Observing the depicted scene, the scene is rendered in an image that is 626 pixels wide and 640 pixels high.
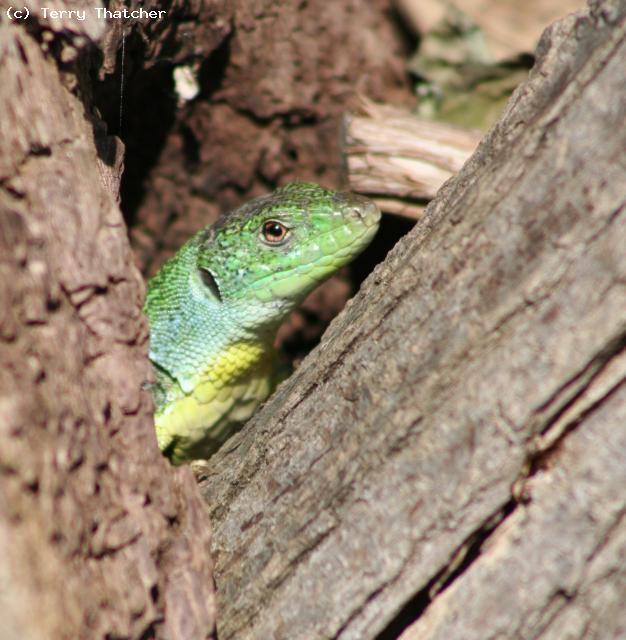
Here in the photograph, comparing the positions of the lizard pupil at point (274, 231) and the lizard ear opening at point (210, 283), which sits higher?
the lizard pupil at point (274, 231)

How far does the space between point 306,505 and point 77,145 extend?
3.69ft

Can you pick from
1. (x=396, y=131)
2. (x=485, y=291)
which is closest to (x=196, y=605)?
(x=485, y=291)

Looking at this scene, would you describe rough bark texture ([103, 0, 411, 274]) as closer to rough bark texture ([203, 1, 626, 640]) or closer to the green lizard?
the green lizard

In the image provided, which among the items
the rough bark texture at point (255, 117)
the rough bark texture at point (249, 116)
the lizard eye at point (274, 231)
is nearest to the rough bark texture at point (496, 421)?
the lizard eye at point (274, 231)

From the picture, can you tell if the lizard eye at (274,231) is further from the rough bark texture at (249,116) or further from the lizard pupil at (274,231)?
the rough bark texture at (249,116)

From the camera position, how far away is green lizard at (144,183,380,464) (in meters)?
3.48

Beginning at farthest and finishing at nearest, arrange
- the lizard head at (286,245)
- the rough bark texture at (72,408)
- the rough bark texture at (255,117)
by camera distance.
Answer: the rough bark texture at (255,117) < the lizard head at (286,245) < the rough bark texture at (72,408)

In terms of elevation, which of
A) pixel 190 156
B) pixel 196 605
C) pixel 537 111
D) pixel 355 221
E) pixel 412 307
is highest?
pixel 537 111

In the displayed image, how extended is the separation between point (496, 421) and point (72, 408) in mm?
1006

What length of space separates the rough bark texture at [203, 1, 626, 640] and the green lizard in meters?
1.21

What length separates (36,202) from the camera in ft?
6.95

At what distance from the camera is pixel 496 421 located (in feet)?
6.41

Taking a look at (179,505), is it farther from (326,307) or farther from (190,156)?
(326,307)

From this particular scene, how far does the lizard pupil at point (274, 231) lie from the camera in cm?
352
